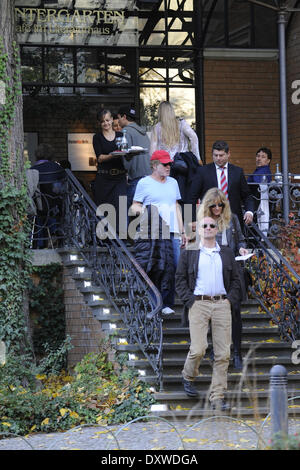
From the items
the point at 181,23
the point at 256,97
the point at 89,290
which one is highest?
the point at 181,23

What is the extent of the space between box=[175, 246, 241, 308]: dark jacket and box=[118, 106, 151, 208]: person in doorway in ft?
9.02

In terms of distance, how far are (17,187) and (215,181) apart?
2.35 meters

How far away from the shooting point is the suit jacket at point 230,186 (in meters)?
10.9

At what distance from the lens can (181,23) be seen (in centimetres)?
1672

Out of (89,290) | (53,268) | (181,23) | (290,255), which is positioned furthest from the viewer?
(181,23)

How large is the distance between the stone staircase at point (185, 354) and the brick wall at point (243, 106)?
5.92 metres

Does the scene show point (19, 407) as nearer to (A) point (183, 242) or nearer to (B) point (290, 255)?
(A) point (183, 242)

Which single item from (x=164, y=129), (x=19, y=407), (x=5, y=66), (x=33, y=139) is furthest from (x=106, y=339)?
(x=33, y=139)

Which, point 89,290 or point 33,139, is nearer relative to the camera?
point 89,290

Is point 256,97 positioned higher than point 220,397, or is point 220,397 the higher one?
point 256,97

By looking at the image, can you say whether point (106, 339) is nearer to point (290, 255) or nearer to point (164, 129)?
point (164, 129)

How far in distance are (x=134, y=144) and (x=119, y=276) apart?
165 cm

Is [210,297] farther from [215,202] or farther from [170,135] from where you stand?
[170,135]

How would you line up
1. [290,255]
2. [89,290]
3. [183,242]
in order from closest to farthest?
[183,242], [89,290], [290,255]
